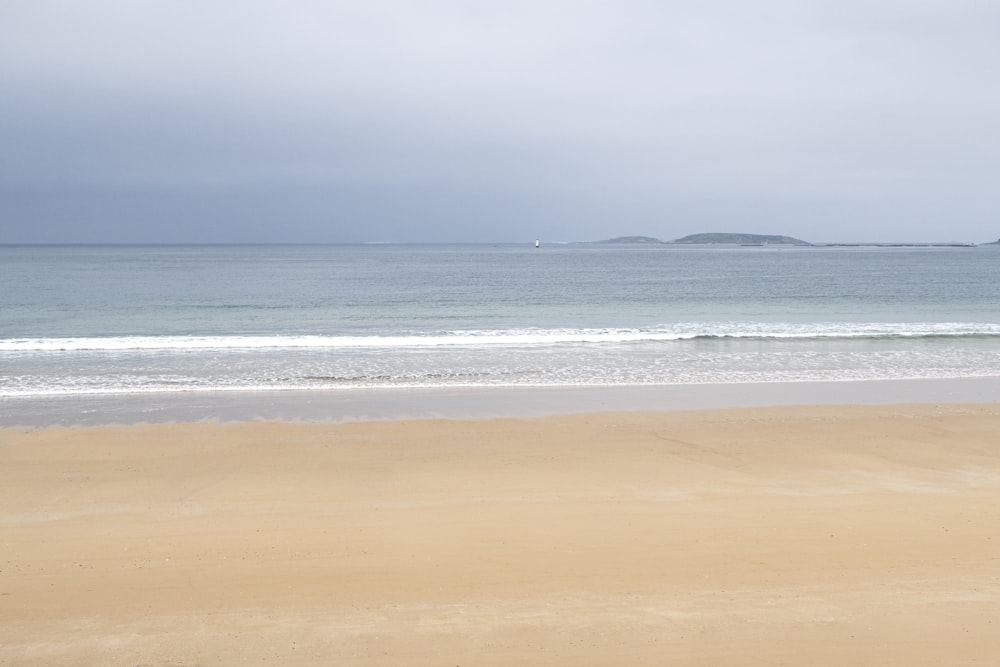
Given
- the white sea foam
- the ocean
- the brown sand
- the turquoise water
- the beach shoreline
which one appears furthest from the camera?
the white sea foam

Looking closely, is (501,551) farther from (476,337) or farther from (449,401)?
(476,337)

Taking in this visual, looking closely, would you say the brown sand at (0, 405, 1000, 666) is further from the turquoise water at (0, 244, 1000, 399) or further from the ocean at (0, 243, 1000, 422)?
the turquoise water at (0, 244, 1000, 399)

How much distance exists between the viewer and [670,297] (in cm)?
4209

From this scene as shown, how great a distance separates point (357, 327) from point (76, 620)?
22761 mm

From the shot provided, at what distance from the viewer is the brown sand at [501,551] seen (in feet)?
16.1

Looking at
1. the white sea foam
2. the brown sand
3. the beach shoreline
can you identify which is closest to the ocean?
the white sea foam

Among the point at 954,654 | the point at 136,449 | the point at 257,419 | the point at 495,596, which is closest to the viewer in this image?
the point at 954,654

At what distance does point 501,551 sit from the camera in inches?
252

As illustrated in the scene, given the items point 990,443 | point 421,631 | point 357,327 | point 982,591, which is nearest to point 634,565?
point 421,631

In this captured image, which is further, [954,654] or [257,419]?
[257,419]

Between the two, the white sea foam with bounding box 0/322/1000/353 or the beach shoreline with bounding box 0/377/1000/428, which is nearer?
the beach shoreline with bounding box 0/377/1000/428

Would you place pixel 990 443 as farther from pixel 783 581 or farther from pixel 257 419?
pixel 257 419

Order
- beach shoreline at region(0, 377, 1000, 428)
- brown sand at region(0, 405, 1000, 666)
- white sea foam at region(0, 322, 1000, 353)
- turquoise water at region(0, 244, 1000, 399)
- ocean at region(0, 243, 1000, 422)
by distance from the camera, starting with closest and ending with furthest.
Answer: brown sand at region(0, 405, 1000, 666) → beach shoreline at region(0, 377, 1000, 428) → ocean at region(0, 243, 1000, 422) → turquoise water at region(0, 244, 1000, 399) → white sea foam at region(0, 322, 1000, 353)

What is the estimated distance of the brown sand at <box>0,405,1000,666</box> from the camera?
16.1 ft
